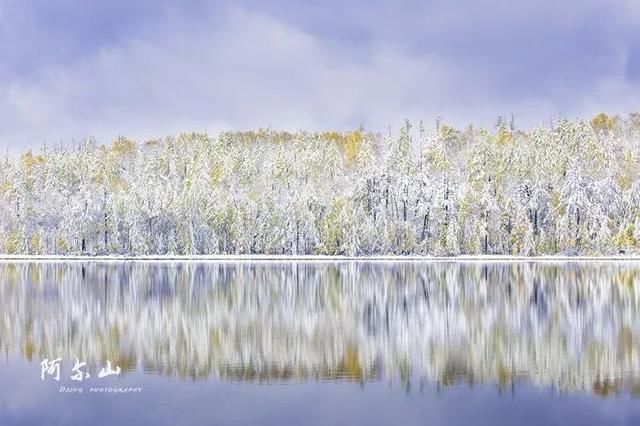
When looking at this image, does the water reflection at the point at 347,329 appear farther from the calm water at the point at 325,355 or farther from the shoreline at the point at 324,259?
the shoreline at the point at 324,259

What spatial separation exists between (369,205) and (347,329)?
6118cm

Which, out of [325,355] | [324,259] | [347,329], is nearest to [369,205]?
[324,259]

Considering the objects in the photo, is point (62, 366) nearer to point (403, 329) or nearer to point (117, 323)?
point (117, 323)

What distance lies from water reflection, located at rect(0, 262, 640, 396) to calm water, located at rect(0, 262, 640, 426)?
0.10m

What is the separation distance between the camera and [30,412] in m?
17.7

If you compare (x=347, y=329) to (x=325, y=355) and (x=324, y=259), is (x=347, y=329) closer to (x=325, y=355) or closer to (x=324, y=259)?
(x=325, y=355)

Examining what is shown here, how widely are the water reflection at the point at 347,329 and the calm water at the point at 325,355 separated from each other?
0.33 ft

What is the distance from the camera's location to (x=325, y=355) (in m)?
24.0

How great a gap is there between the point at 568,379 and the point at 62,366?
1412 centimetres

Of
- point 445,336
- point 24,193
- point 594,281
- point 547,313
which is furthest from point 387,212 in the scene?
point 445,336

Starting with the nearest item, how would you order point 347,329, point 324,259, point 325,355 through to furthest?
point 325,355
point 347,329
point 324,259

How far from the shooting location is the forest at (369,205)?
279 ft

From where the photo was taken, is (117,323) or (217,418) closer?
(217,418)

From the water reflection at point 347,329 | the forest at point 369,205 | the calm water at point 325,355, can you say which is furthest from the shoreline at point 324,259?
the calm water at point 325,355
